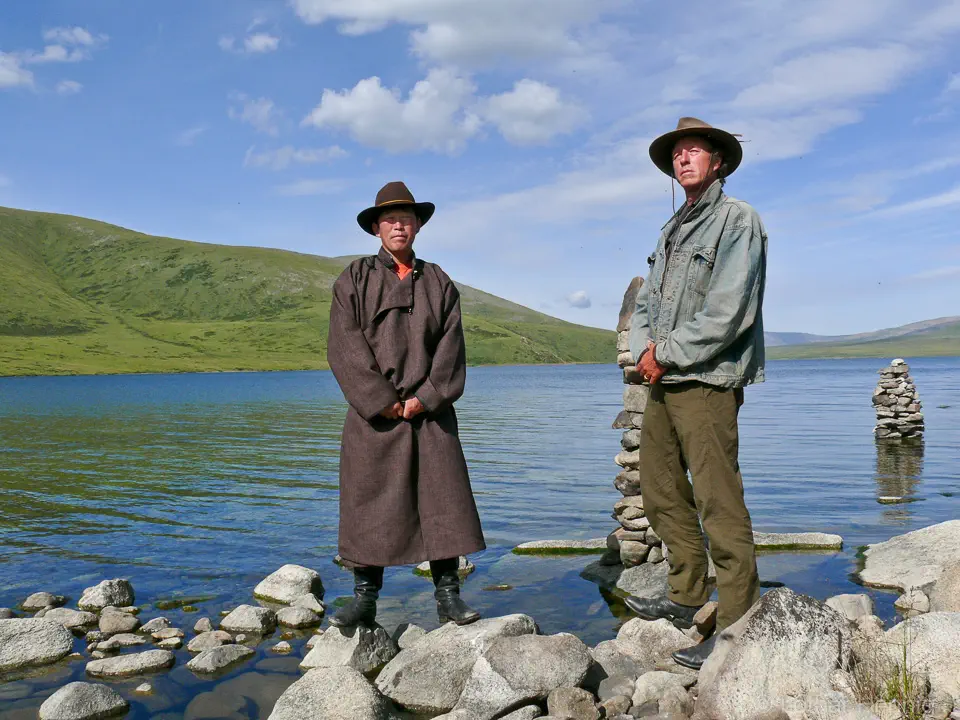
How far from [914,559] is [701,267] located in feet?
18.6

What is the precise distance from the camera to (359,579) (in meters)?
6.74

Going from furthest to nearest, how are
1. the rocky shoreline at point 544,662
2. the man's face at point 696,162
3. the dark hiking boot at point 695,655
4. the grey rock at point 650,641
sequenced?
the grey rock at point 650,641, the man's face at point 696,162, the dark hiking boot at point 695,655, the rocky shoreline at point 544,662

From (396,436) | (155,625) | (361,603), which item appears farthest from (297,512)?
(396,436)

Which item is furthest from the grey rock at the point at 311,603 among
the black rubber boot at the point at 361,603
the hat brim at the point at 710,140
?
the hat brim at the point at 710,140

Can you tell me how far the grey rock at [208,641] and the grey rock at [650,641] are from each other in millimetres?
3735

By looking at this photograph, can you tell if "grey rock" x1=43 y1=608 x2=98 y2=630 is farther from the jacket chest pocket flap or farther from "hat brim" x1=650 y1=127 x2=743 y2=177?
"hat brim" x1=650 y1=127 x2=743 y2=177

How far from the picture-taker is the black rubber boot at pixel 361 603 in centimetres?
669

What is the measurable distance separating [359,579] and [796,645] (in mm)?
3485

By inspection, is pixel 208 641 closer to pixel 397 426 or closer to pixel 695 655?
pixel 397 426

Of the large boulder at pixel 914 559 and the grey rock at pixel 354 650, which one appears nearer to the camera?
the grey rock at pixel 354 650

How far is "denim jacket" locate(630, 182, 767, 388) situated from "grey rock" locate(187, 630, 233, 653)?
4.93m

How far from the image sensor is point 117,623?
26.7ft

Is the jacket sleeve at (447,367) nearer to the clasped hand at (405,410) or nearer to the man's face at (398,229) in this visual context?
the clasped hand at (405,410)

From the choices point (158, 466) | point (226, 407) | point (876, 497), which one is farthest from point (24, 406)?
point (876, 497)
